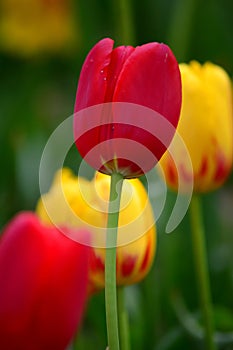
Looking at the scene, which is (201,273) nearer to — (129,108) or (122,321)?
(122,321)

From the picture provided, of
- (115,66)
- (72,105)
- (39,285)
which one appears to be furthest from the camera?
(72,105)

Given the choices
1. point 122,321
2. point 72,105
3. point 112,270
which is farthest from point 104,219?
point 72,105

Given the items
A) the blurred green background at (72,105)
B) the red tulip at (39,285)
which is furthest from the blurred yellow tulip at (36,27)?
the red tulip at (39,285)

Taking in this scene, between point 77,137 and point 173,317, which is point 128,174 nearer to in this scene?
point 77,137

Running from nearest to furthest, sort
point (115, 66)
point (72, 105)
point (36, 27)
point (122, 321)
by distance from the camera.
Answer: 1. point (115, 66)
2. point (122, 321)
3. point (72, 105)
4. point (36, 27)

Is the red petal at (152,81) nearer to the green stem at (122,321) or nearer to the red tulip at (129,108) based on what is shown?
the red tulip at (129,108)

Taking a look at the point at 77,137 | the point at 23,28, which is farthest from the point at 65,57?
the point at 77,137
